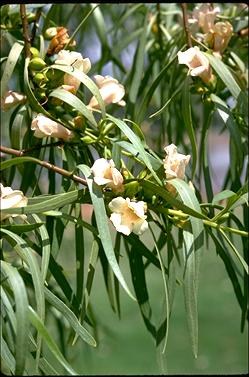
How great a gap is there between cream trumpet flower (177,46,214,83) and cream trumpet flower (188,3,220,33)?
10 cm

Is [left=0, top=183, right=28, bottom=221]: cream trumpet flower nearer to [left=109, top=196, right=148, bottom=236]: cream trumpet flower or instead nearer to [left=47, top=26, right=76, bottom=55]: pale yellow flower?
[left=109, top=196, right=148, bottom=236]: cream trumpet flower

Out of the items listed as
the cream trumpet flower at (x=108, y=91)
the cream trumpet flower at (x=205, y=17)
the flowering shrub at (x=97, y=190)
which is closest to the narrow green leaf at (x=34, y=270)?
the flowering shrub at (x=97, y=190)

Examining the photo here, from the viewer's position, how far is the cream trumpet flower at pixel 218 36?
966 mm

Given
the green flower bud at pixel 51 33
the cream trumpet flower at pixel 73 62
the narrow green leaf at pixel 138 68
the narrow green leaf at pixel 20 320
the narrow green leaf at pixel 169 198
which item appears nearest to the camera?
the narrow green leaf at pixel 20 320

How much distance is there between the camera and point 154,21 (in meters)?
1.30

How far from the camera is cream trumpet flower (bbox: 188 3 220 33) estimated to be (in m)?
0.97

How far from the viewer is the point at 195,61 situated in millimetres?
871

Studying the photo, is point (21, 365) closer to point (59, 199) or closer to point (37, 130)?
point (59, 199)

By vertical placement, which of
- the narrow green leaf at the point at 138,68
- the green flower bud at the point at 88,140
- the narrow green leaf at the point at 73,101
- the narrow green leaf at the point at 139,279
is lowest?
the narrow green leaf at the point at 139,279

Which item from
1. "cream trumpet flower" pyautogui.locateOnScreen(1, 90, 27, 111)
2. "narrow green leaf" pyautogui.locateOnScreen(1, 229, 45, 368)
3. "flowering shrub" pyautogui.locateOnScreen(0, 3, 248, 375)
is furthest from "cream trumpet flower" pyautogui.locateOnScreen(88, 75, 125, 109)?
"narrow green leaf" pyautogui.locateOnScreen(1, 229, 45, 368)

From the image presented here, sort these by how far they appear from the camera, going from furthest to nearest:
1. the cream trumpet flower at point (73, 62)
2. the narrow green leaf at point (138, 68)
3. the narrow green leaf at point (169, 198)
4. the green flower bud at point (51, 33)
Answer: the narrow green leaf at point (138, 68) < the green flower bud at point (51, 33) < the cream trumpet flower at point (73, 62) < the narrow green leaf at point (169, 198)

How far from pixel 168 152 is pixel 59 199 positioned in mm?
110

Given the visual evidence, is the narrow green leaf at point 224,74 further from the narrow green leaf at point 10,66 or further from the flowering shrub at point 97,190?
the narrow green leaf at point 10,66

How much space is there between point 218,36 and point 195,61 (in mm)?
110
